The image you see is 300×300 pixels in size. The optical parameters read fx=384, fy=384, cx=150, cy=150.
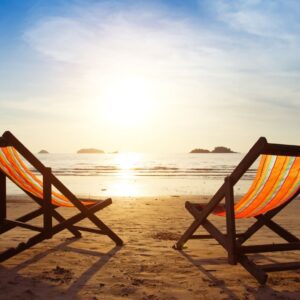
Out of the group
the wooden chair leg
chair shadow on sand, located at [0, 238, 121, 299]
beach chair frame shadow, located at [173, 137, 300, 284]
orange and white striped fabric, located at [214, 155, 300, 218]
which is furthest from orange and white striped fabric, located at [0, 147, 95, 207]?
orange and white striped fabric, located at [214, 155, 300, 218]

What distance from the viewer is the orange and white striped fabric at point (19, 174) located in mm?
4750

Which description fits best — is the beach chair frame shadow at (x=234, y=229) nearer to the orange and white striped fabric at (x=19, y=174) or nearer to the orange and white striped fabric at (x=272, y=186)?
the orange and white striped fabric at (x=272, y=186)

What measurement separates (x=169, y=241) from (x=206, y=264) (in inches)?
53.1

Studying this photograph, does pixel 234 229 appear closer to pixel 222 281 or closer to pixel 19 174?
pixel 222 281

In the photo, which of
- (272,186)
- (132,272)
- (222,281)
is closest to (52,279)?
(132,272)

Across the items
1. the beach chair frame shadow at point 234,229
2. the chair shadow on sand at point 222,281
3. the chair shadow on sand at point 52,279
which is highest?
the beach chair frame shadow at point 234,229

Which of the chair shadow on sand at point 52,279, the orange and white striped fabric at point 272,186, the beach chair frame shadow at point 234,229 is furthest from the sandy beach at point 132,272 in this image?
the orange and white striped fabric at point 272,186

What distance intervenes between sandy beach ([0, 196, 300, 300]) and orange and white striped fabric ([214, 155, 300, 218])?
2.31 ft

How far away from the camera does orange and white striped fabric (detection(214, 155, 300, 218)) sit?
409 centimetres

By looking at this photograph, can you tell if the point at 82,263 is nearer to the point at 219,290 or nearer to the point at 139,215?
the point at 219,290

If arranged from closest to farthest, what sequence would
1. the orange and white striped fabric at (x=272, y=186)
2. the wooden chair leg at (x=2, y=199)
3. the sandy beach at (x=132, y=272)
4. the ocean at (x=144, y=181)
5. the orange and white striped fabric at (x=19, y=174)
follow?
the sandy beach at (x=132, y=272) → the orange and white striped fabric at (x=272, y=186) → the orange and white striped fabric at (x=19, y=174) → the wooden chair leg at (x=2, y=199) → the ocean at (x=144, y=181)

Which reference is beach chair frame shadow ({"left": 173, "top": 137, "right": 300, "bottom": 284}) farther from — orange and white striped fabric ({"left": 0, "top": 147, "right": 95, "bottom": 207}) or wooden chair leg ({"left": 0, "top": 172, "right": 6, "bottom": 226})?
wooden chair leg ({"left": 0, "top": 172, "right": 6, "bottom": 226})

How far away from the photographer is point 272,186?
14.0 feet

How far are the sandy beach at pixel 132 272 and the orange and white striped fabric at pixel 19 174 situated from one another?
760 mm
